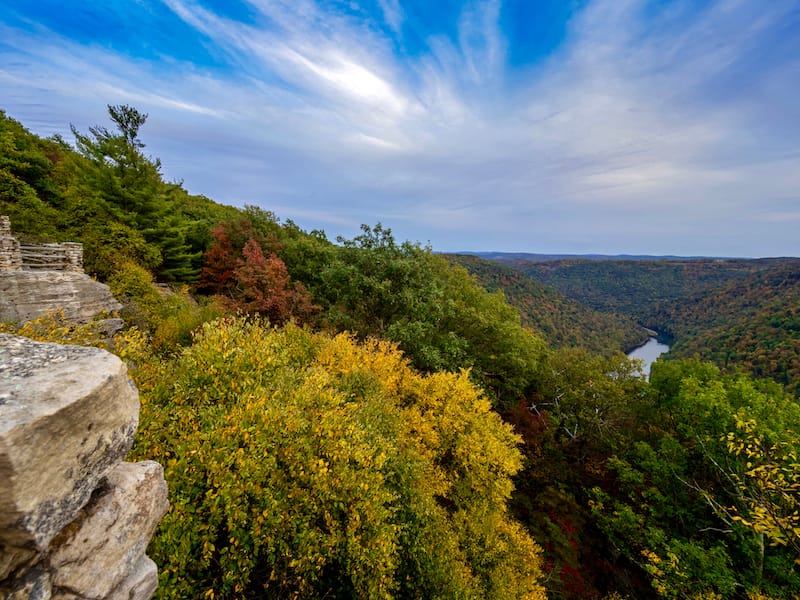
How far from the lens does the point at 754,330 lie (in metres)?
62.2

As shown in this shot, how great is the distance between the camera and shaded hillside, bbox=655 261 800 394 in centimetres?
4481

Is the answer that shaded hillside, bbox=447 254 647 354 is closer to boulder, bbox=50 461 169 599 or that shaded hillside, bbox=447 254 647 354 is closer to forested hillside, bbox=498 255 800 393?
forested hillside, bbox=498 255 800 393

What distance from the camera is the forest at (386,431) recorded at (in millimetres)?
7426

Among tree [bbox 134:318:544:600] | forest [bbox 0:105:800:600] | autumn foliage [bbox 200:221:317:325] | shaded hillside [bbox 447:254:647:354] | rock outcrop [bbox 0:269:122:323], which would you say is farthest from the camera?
shaded hillside [bbox 447:254:647:354]

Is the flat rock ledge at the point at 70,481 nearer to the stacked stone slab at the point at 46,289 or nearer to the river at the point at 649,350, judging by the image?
the stacked stone slab at the point at 46,289

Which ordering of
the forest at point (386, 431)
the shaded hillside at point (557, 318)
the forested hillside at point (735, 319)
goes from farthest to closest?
the shaded hillside at point (557, 318) → the forested hillside at point (735, 319) → the forest at point (386, 431)

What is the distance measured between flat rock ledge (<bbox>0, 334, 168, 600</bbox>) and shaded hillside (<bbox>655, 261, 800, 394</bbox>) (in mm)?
37458

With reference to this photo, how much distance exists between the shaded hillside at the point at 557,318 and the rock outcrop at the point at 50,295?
85.8 meters

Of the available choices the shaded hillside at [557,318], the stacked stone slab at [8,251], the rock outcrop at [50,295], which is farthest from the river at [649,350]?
the stacked stone slab at [8,251]

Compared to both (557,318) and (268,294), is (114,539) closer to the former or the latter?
(268,294)

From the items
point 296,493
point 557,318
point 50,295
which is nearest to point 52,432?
point 296,493

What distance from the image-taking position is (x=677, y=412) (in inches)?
812

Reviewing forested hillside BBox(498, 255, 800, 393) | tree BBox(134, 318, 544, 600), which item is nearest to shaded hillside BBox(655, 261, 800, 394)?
forested hillside BBox(498, 255, 800, 393)

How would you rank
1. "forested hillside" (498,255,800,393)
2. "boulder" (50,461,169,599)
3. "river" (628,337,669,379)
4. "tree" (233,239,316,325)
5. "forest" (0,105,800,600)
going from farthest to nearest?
"river" (628,337,669,379) → "forested hillside" (498,255,800,393) → "tree" (233,239,316,325) → "forest" (0,105,800,600) → "boulder" (50,461,169,599)
